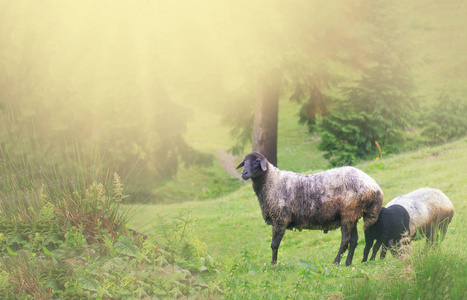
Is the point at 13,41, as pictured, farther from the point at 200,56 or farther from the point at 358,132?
the point at 358,132

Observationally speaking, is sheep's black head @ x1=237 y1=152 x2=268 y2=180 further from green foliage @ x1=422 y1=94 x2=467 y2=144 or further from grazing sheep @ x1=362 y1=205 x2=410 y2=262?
green foliage @ x1=422 y1=94 x2=467 y2=144

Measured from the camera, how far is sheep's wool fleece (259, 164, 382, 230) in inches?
293

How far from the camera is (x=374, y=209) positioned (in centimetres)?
751

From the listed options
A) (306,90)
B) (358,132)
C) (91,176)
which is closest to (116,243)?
(91,176)

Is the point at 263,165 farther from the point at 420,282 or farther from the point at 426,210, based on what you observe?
the point at 420,282

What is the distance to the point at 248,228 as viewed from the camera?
1325cm

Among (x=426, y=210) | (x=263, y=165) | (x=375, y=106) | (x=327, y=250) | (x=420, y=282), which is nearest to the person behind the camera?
(x=420, y=282)

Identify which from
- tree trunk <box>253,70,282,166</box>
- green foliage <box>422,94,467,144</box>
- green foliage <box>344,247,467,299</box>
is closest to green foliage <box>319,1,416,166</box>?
green foliage <box>422,94,467,144</box>

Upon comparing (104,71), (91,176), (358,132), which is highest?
(104,71)

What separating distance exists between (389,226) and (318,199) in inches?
48.7

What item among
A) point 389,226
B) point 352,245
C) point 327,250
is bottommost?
point 327,250

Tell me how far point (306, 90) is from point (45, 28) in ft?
39.1

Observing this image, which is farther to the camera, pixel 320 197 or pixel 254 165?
pixel 254 165

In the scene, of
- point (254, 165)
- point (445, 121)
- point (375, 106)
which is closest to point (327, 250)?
point (254, 165)
